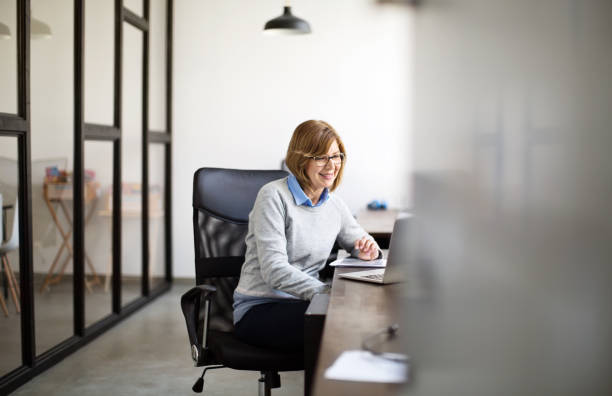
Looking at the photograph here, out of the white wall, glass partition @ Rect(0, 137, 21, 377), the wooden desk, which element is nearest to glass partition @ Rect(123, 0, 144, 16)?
the white wall

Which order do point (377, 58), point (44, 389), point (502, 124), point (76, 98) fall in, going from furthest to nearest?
point (377, 58)
point (76, 98)
point (44, 389)
point (502, 124)

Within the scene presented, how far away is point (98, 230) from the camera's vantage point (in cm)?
397

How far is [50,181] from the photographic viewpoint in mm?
3277

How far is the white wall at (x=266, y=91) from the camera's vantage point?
201 inches

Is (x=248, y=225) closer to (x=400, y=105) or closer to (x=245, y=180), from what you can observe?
(x=245, y=180)

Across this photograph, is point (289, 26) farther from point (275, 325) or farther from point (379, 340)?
point (379, 340)

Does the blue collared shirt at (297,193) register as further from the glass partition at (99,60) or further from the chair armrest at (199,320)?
the glass partition at (99,60)

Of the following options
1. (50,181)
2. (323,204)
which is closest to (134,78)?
(50,181)

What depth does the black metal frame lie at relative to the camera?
288cm

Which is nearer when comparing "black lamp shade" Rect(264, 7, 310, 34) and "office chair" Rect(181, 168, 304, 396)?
"office chair" Rect(181, 168, 304, 396)

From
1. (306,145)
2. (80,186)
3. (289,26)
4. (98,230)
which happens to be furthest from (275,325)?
(289,26)

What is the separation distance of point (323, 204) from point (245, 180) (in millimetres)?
343

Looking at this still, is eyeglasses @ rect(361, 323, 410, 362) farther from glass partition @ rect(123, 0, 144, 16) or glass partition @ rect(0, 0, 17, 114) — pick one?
glass partition @ rect(123, 0, 144, 16)

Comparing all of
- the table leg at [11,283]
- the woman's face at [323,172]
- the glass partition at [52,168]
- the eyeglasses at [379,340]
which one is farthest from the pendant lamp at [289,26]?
the eyeglasses at [379,340]
